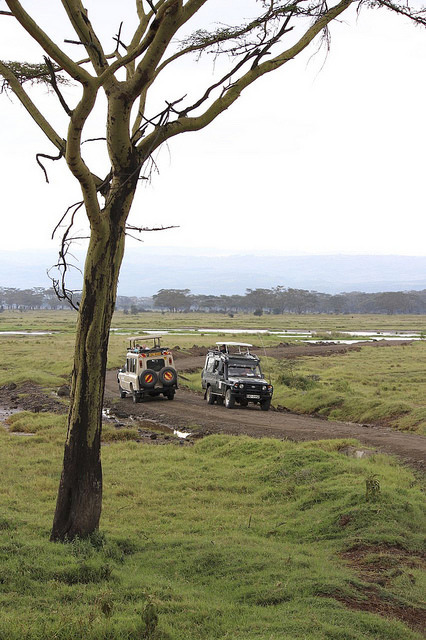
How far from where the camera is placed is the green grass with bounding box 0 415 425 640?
5.87 m

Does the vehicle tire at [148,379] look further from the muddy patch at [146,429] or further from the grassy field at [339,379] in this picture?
the grassy field at [339,379]

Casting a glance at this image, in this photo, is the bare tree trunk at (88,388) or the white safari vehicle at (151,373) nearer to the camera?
the bare tree trunk at (88,388)

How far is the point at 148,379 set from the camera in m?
25.9

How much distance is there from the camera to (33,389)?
30594 millimetres

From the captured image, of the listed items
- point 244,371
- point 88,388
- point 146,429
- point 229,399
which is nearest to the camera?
point 88,388

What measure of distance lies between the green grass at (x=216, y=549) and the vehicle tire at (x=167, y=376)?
10358mm

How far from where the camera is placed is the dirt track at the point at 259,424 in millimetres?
16422

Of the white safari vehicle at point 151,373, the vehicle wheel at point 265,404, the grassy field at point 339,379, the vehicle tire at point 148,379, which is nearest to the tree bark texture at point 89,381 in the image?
the grassy field at point 339,379

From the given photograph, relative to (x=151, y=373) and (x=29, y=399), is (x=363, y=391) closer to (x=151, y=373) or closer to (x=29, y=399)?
(x=151, y=373)

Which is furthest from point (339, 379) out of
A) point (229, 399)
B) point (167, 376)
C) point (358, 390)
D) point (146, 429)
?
point (146, 429)

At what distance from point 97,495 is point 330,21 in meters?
7.38

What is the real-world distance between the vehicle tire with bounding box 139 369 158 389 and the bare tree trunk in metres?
17.5

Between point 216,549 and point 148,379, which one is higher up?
point 148,379

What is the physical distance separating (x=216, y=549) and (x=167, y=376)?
1771 centimetres
